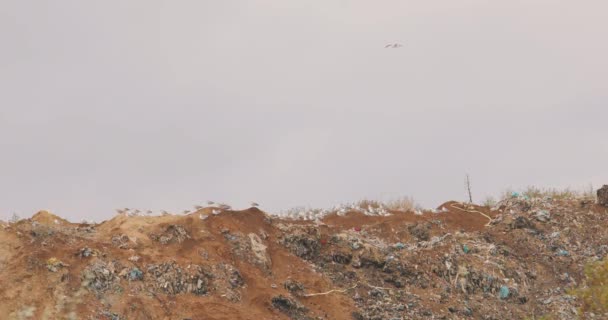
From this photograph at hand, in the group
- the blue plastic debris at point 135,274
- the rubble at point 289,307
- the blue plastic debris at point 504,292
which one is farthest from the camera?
the blue plastic debris at point 504,292

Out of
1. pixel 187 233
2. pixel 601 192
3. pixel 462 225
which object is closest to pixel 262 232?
pixel 187 233

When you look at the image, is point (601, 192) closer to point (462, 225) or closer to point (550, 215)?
point (550, 215)

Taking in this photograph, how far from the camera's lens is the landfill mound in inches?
408

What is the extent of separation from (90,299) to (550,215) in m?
12.0

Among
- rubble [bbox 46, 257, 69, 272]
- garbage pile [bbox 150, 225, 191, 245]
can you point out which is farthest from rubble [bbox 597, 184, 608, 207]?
rubble [bbox 46, 257, 69, 272]

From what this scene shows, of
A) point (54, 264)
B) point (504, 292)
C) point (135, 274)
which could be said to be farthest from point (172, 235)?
point (504, 292)

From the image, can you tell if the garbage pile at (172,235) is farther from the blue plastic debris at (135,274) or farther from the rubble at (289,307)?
the rubble at (289,307)

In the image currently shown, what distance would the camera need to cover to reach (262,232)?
13.4 metres

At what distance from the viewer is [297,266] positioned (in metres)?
12.7

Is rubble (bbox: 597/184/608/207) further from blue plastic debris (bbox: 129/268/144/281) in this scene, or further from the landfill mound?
blue plastic debris (bbox: 129/268/144/281)

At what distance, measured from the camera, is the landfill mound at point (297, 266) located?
10.4 metres

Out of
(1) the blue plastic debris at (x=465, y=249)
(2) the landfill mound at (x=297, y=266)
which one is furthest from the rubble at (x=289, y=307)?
(1) the blue plastic debris at (x=465, y=249)

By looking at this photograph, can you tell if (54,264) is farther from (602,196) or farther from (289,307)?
(602,196)

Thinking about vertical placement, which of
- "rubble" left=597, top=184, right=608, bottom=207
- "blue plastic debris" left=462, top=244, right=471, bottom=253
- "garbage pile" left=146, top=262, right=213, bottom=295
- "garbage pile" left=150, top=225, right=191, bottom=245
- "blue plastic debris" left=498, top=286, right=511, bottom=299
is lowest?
"blue plastic debris" left=498, top=286, right=511, bottom=299
